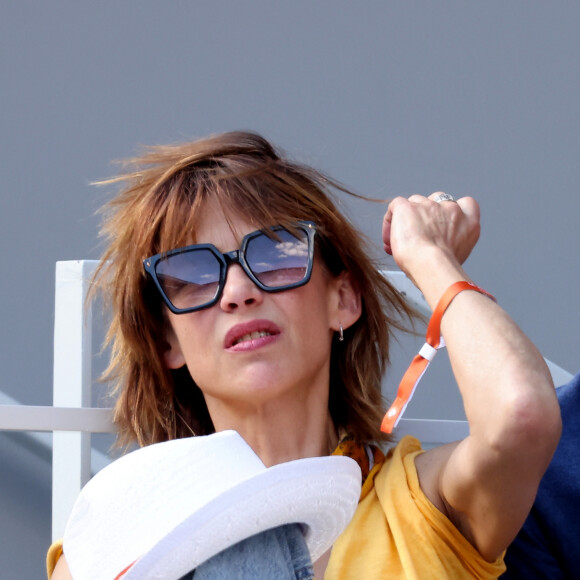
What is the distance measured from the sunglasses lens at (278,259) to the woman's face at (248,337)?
0.02 m

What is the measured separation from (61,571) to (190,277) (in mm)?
Answer: 528

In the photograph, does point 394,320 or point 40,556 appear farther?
point 40,556

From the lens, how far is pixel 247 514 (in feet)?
2.86

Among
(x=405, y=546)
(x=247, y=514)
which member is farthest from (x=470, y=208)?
(x=247, y=514)

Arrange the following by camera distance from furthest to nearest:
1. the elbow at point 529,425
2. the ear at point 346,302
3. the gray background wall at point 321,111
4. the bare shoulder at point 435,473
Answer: the gray background wall at point 321,111
the ear at point 346,302
the bare shoulder at point 435,473
the elbow at point 529,425

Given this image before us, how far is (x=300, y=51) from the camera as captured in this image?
2.65m

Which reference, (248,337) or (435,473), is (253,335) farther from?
(435,473)

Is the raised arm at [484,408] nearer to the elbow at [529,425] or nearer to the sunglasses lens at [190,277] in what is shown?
the elbow at [529,425]

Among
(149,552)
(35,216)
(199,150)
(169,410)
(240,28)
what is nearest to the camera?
(149,552)

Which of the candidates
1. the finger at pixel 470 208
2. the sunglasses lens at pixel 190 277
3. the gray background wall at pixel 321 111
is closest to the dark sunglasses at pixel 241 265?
the sunglasses lens at pixel 190 277

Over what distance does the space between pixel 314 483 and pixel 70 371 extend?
1.00 meters

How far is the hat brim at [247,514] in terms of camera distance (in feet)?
2.80

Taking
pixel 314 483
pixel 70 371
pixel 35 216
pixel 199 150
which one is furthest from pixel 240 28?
pixel 314 483

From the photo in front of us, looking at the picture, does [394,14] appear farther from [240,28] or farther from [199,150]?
[199,150]
